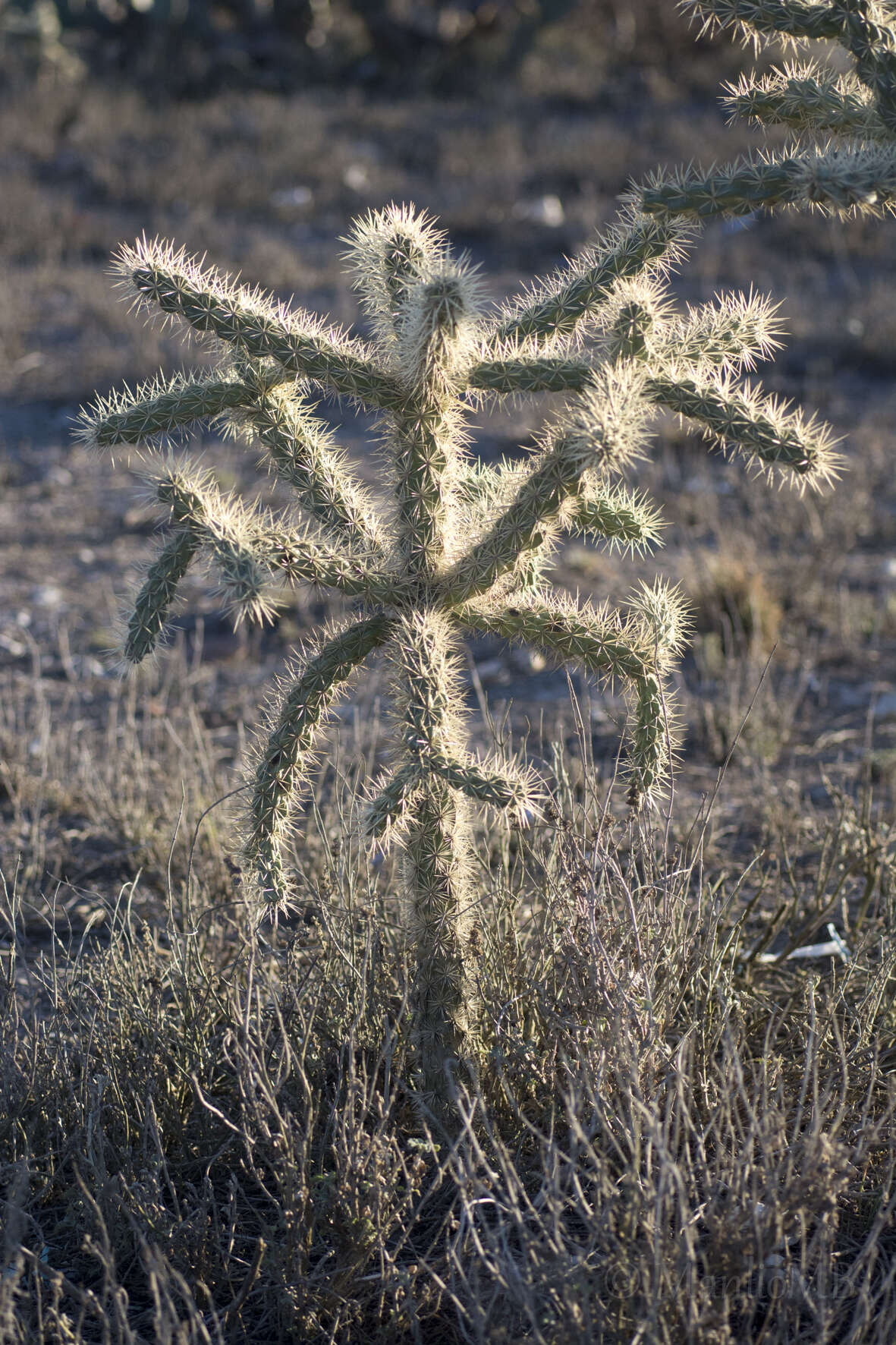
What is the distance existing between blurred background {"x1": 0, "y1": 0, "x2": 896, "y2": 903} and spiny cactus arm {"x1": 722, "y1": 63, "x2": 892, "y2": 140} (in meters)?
0.63

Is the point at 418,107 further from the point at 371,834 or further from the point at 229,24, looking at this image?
the point at 371,834

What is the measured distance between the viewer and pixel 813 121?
2396 millimetres

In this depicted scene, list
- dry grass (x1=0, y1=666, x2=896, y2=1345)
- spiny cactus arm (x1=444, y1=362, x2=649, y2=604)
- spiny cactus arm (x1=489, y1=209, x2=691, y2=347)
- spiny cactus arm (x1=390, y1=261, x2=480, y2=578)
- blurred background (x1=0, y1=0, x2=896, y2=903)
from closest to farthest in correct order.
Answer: dry grass (x1=0, y1=666, x2=896, y2=1345) < spiny cactus arm (x1=444, y1=362, x2=649, y2=604) < spiny cactus arm (x1=390, y1=261, x2=480, y2=578) < spiny cactus arm (x1=489, y1=209, x2=691, y2=347) < blurred background (x1=0, y1=0, x2=896, y2=903)

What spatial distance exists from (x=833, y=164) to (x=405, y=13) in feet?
53.8

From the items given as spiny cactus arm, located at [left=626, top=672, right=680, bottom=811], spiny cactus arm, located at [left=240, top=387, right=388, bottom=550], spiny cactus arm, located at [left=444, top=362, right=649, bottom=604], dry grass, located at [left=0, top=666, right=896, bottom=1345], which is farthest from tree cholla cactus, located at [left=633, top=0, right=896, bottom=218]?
dry grass, located at [left=0, top=666, right=896, bottom=1345]

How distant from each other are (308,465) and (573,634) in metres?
0.62

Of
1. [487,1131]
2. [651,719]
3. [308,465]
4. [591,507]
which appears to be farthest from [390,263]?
[487,1131]

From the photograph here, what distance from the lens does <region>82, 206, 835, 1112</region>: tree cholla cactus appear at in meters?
2.22

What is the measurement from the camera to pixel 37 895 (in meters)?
3.51

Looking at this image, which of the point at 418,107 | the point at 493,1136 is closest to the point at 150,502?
the point at 493,1136

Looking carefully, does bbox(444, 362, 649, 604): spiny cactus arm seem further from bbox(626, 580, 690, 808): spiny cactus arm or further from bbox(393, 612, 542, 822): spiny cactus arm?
bbox(626, 580, 690, 808): spiny cactus arm

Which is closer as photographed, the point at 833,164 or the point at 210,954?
the point at 833,164

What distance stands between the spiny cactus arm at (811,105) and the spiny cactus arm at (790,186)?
3.0 inches

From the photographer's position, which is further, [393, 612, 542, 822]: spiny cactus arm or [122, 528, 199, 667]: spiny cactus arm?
[122, 528, 199, 667]: spiny cactus arm
